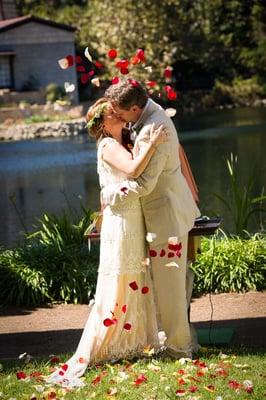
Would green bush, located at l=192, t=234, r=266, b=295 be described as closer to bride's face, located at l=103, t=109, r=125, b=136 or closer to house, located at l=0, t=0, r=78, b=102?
bride's face, located at l=103, t=109, r=125, b=136

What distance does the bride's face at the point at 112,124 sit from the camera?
5.63 meters

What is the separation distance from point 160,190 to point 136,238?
0.34 m

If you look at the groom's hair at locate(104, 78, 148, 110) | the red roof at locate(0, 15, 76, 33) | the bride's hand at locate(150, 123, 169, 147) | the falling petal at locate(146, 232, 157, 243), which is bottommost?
the red roof at locate(0, 15, 76, 33)

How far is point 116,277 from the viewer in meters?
5.66

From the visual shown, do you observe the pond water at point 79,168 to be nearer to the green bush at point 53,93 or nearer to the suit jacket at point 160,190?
the green bush at point 53,93

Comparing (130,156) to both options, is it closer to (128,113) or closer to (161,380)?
(128,113)

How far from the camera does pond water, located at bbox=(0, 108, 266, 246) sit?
16.3 m

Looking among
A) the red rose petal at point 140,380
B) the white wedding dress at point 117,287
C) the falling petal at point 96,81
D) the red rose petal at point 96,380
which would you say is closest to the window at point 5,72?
the falling petal at point 96,81

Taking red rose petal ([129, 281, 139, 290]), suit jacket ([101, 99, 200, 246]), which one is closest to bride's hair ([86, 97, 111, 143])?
suit jacket ([101, 99, 200, 246])

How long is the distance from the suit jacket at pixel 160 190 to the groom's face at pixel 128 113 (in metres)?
0.03

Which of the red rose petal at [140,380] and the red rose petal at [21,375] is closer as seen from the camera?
the red rose petal at [140,380]

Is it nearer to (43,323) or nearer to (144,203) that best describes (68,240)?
(43,323)

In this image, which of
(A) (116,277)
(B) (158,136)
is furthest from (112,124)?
(A) (116,277)

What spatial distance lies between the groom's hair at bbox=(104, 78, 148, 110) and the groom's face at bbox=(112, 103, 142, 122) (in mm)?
22
